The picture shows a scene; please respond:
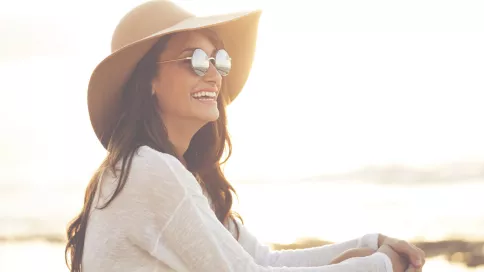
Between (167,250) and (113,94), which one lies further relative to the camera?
(113,94)

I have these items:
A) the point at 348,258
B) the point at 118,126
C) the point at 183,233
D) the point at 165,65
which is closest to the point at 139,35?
the point at 165,65

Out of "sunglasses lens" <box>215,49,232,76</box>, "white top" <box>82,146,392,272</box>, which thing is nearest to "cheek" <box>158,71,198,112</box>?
"sunglasses lens" <box>215,49,232,76</box>

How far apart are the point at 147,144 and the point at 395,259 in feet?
3.09

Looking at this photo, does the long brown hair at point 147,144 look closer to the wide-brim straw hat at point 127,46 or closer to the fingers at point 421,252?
the wide-brim straw hat at point 127,46

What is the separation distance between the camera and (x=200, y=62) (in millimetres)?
2787

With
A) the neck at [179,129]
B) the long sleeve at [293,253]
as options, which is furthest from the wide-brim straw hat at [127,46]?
the long sleeve at [293,253]

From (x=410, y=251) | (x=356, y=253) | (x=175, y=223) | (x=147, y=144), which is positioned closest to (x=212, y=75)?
(x=147, y=144)

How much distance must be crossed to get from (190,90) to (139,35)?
0.27 m

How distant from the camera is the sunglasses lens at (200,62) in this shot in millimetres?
2783

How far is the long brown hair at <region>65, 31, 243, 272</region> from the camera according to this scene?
8.57ft

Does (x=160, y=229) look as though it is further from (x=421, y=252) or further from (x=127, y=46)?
(x=421, y=252)

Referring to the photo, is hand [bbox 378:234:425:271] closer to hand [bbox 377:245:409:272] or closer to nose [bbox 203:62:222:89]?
hand [bbox 377:245:409:272]

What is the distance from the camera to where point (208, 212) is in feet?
8.07

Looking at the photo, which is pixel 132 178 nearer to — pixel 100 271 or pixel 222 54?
pixel 100 271
